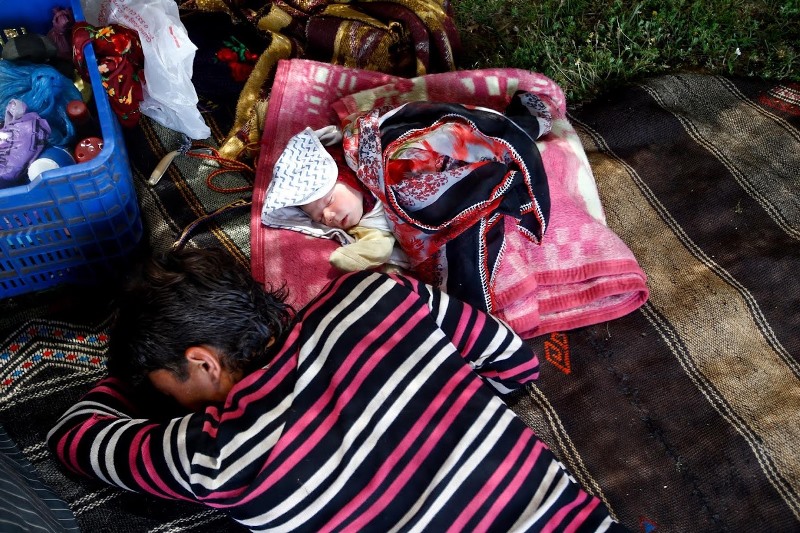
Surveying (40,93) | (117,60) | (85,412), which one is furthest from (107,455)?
(117,60)

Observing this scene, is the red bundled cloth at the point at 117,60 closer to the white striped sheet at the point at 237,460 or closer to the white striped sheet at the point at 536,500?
the white striped sheet at the point at 237,460

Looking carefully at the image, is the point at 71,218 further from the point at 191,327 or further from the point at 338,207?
the point at 338,207

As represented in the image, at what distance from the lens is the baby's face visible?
1818mm

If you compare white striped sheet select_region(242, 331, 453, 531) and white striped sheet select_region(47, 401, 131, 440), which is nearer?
white striped sheet select_region(242, 331, 453, 531)

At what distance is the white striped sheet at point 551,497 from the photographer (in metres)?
1.19

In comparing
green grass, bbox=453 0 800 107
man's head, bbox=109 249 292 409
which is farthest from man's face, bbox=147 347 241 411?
green grass, bbox=453 0 800 107

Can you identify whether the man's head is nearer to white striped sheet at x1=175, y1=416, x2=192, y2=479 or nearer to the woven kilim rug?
white striped sheet at x1=175, y1=416, x2=192, y2=479

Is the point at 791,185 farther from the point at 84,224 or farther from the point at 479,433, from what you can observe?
the point at 84,224

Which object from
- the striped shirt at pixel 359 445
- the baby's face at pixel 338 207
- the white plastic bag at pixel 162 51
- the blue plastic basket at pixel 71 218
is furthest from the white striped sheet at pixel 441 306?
the white plastic bag at pixel 162 51

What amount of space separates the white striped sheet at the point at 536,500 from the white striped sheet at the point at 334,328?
465 mm

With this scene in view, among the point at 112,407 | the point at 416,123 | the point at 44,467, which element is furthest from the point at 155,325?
the point at 416,123

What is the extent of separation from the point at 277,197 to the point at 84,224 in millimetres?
485

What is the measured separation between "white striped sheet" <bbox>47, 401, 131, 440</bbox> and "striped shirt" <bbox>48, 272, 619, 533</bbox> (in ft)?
0.18

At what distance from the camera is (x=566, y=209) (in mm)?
1817
